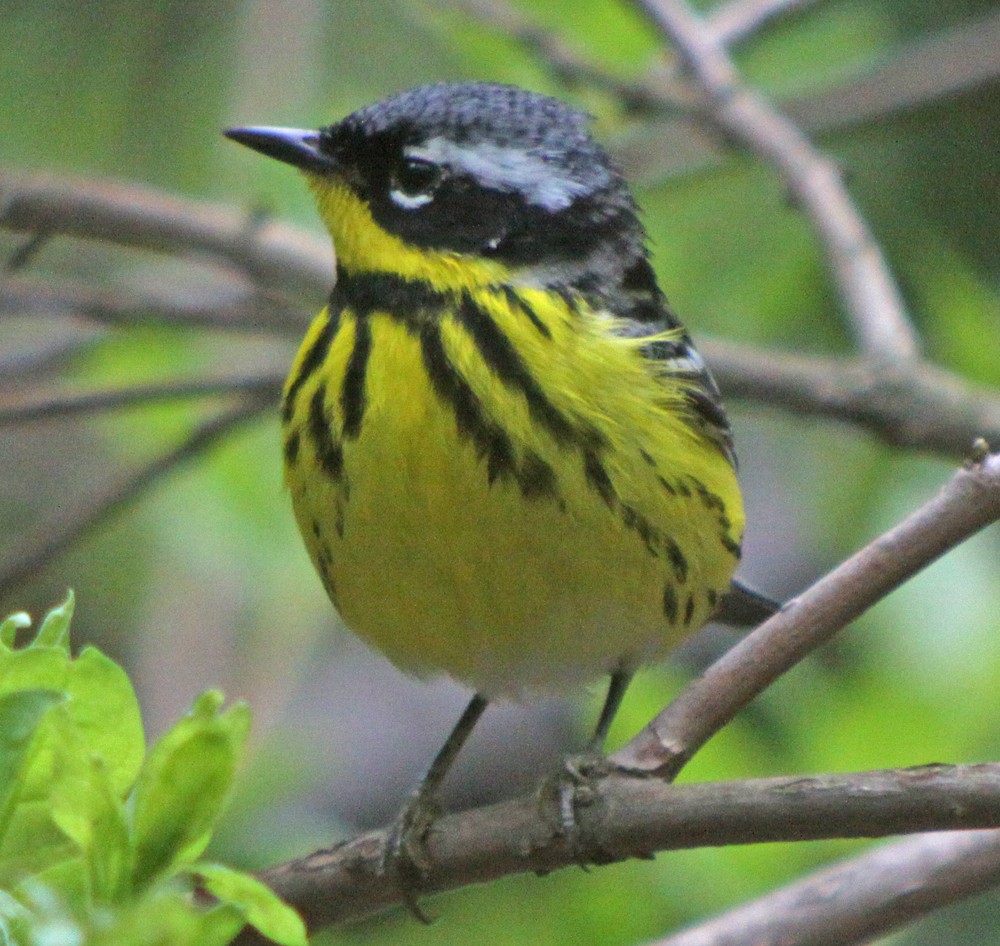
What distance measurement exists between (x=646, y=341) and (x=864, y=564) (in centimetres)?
93

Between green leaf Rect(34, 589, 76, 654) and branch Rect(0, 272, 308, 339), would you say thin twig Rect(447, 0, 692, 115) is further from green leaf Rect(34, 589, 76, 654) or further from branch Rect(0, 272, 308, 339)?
green leaf Rect(34, 589, 76, 654)

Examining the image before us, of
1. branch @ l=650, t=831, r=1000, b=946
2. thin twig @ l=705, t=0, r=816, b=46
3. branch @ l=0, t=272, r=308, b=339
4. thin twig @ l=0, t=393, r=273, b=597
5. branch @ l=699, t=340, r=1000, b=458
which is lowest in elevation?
thin twig @ l=0, t=393, r=273, b=597

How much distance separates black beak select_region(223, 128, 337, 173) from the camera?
3094mm

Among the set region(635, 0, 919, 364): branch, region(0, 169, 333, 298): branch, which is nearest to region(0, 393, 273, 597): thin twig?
region(0, 169, 333, 298): branch

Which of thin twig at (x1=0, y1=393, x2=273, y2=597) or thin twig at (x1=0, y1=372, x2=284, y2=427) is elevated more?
thin twig at (x1=0, y1=372, x2=284, y2=427)

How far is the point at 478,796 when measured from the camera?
5.14m

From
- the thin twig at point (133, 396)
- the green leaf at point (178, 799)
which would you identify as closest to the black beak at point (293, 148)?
the thin twig at point (133, 396)

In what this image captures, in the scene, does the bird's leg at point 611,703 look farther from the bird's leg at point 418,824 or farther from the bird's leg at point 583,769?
the bird's leg at point 418,824

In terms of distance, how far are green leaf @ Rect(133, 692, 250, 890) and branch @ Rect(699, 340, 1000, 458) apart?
111 inches

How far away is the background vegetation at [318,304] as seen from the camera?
329cm

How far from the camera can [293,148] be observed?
3.12 meters

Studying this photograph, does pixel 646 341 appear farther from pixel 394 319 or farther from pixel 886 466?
pixel 886 466

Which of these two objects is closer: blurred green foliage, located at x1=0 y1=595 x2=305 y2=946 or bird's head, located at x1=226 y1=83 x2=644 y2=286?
blurred green foliage, located at x1=0 y1=595 x2=305 y2=946

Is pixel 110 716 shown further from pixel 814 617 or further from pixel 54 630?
pixel 814 617
